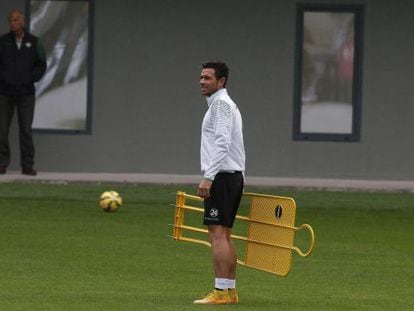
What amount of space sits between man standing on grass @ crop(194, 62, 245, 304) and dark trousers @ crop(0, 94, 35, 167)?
9564 millimetres

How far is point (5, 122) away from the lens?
20703mm

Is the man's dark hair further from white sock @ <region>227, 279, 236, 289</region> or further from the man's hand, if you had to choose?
white sock @ <region>227, 279, 236, 289</region>

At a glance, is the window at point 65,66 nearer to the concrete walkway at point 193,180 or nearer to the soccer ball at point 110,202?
the concrete walkway at point 193,180

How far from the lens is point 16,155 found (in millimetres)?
21391

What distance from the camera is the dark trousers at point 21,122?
20.5 metres

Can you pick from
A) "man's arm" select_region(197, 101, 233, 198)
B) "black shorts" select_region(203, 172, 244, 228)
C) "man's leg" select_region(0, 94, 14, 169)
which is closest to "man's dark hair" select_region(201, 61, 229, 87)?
"man's arm" select_region(197, 101, 233, 198)

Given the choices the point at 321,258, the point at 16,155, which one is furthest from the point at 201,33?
the point at 321,258

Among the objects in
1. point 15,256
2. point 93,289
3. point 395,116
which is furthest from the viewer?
point 395,116

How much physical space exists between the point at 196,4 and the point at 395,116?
3339 millimetres

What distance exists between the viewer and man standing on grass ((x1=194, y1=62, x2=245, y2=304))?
435 inches

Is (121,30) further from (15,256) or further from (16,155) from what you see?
(15,256)

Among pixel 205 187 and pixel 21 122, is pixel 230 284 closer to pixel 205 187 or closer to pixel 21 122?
pixel 205 187

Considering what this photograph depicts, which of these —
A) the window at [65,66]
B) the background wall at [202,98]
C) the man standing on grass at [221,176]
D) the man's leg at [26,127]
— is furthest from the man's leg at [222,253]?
the window at [65,66]

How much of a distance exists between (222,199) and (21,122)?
979 cm
